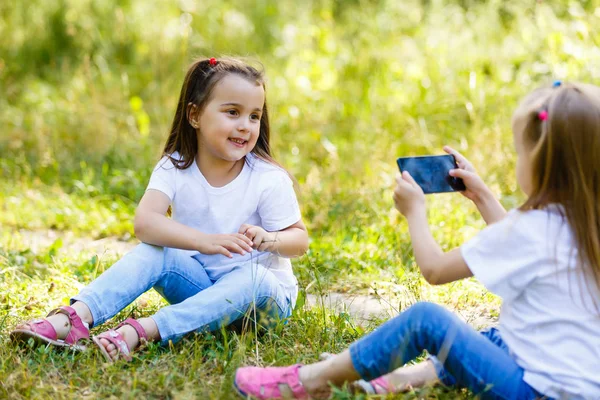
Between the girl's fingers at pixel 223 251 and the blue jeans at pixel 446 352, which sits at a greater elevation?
the girl's fingers at pixel 223 251

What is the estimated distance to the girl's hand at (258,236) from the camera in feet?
8.25

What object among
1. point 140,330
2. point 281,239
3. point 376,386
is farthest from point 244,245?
point 376,386

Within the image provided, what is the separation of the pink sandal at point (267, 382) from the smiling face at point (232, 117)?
2.82 feet

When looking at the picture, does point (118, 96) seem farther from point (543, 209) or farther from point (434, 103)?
point (543, 209)

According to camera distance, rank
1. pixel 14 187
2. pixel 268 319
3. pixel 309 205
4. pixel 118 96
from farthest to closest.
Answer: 1. pixel 118 96
2. pixel 14 187
3. pixel 309 205
4. pixel 268 319

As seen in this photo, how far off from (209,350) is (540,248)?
109 centimetres

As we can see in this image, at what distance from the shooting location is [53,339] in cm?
236

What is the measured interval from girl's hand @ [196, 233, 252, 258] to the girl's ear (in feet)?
1.50

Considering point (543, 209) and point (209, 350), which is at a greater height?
point (543, 209)

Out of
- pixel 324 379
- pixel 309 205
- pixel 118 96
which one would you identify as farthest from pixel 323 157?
pixel 324 379

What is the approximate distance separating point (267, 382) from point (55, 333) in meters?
0.75

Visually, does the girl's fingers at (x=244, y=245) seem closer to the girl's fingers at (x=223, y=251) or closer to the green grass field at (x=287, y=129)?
the girl's fingers at (x=223, y=251)

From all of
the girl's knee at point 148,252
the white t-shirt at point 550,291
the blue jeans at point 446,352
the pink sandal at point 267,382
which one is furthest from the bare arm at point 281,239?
the white t-shirt at point 550,291

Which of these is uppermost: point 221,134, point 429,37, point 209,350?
point 429,37
